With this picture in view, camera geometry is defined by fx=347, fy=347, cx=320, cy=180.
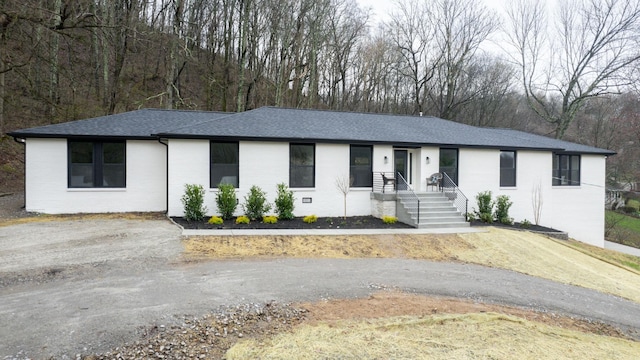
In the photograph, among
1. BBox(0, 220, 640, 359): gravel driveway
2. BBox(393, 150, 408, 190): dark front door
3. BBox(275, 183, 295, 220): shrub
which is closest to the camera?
BBox(0, 220, 640, 359): gravel driveway

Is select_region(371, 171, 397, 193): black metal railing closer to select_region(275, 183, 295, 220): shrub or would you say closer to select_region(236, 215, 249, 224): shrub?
select_region(275, 183, 295, 220): shrub

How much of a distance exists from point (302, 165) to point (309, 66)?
17.0 metres

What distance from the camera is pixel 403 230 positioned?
38.3 feet

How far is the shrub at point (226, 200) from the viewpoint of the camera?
11734 millimetres

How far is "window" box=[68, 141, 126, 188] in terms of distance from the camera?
1233 centimetres

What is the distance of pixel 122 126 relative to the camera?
519 inches

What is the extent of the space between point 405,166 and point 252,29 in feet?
57.2

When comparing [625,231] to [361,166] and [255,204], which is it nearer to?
[361,166]

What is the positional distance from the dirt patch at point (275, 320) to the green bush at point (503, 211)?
9.30 m

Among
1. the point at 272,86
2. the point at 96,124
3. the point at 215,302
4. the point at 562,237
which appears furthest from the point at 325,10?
the point at 215,302

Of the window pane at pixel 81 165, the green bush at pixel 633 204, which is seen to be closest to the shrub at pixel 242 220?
the window pane at pixel 81 165

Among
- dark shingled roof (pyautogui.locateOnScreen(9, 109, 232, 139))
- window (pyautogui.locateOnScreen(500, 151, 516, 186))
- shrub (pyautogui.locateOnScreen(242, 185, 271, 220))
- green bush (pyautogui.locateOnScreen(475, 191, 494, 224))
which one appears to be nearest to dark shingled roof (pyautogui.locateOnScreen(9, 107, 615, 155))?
dark shingled roof (pyautogui.locateOnScreen(9, 109, 232, 139))

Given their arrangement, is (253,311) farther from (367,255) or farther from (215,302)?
(367,255)

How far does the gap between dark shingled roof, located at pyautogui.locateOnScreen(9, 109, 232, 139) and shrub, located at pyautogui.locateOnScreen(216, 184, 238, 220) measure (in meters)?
3.26
